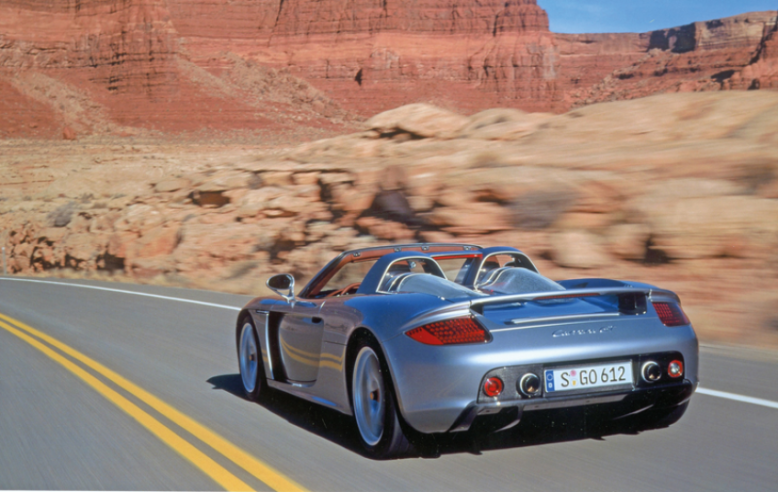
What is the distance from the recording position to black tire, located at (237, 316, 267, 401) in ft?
19.3

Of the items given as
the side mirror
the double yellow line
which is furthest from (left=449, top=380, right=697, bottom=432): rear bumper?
the side mirror

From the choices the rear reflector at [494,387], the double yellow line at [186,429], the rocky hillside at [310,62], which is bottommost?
the double yellow line at [186,429]

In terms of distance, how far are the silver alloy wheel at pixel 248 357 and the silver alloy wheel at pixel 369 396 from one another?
168 centimetres

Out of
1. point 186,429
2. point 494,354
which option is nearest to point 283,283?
point 186,429

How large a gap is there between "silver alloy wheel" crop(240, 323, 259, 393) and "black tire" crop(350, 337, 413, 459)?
1.64 metres

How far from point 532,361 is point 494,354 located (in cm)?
18

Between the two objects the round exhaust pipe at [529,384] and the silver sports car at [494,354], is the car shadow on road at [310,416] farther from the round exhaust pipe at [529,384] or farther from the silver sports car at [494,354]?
the round exhaust pipe at [529,384]

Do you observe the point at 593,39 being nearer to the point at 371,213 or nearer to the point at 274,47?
the point at 274,47

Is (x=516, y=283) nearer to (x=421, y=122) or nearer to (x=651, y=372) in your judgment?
(x=651, y=372)

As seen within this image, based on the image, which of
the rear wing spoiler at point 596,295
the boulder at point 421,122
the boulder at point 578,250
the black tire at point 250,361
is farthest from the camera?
the boulder at point 421,122

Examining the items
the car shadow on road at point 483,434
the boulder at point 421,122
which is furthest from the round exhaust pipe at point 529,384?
the boulder at point 421,122

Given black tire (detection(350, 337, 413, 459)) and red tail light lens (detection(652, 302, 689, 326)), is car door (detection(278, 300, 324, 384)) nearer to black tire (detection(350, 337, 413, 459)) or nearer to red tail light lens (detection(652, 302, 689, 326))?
black tire (detection(350, 337, 413, 459))

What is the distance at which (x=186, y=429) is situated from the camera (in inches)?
205

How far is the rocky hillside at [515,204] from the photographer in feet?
32.6
